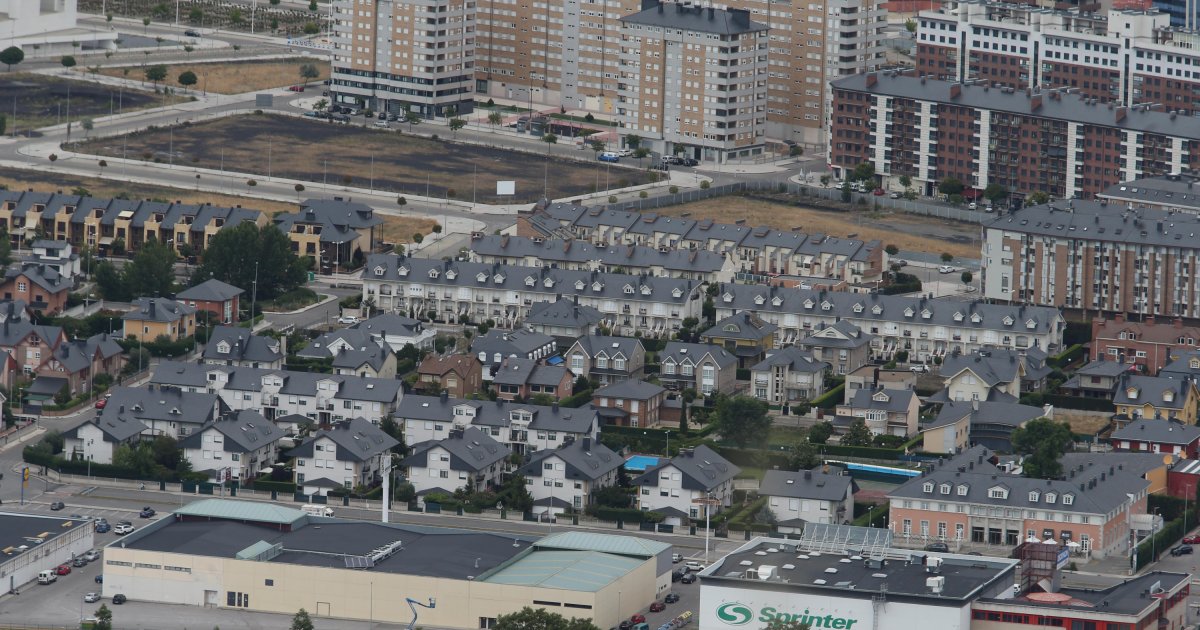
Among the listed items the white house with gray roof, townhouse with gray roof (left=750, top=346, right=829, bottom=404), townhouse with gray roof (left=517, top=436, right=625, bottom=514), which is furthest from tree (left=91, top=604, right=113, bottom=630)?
townhouse with gray roof (left=750, top=346, right=829, bottom=404)

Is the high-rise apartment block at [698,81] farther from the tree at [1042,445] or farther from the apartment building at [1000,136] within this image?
the tree at [1042,445]

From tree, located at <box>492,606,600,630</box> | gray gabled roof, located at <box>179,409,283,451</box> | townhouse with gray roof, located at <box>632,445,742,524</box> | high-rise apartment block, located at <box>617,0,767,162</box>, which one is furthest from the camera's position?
high-rise apartment block, located at <box>617,0,767,162</box>

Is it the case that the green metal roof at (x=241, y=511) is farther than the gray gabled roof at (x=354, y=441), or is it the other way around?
the gray gabled roof at (x=354, y=441)

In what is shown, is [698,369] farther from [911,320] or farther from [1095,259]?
[1095,259]

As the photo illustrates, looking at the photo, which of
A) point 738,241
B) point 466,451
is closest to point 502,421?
point 466,451

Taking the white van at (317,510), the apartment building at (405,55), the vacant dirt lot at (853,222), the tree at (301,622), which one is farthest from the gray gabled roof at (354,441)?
the apartment building at (405,55)

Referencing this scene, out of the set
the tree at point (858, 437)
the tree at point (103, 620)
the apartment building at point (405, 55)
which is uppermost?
the apartment building at point (405, 55)

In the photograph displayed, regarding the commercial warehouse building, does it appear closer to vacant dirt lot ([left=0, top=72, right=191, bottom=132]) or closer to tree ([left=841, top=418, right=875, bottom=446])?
tree ([left=841, top=418, right=875, bottom=446])
